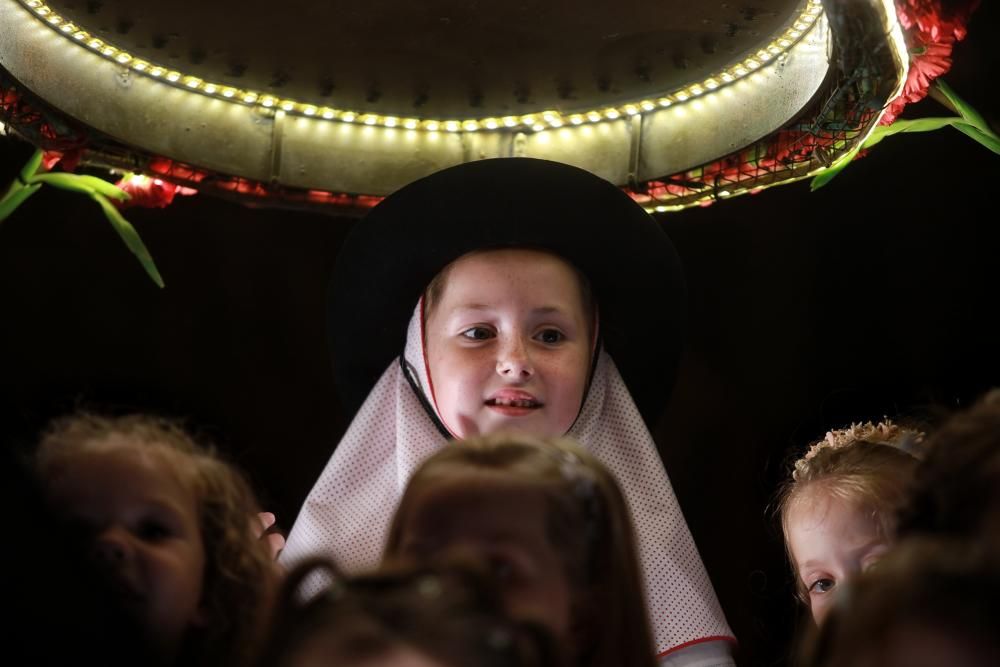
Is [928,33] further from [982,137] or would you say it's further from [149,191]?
[149,191]

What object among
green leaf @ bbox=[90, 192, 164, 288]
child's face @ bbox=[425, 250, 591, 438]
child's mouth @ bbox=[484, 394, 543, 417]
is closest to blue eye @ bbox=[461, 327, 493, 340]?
child's face @ bbox=[425, 250, 591, 438]

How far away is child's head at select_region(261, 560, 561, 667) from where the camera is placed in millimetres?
1101

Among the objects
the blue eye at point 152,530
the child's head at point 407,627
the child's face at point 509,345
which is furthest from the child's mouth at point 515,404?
the child's head at point 407,627

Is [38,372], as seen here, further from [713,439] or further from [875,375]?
[875,375]

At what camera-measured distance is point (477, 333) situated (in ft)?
6.94

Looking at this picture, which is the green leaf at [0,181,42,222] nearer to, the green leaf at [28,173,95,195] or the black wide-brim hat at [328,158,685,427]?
the green leaf at [28,173,95,195]

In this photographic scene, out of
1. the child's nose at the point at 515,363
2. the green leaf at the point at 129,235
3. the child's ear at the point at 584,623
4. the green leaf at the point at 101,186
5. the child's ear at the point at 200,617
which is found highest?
the green leaf at the point at 101,186

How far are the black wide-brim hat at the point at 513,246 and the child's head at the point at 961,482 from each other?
852 millimetres

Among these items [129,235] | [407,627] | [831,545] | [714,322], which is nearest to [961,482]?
[407,627]

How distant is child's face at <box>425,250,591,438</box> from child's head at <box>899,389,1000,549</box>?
2.42 ft

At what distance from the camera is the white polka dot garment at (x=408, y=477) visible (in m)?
1.97

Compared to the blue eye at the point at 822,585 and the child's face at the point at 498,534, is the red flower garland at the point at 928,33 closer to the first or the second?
the blue eye at the point at 822,585

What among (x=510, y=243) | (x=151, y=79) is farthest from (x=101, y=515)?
(x=151, y=79)

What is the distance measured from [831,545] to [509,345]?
557 millimetres
